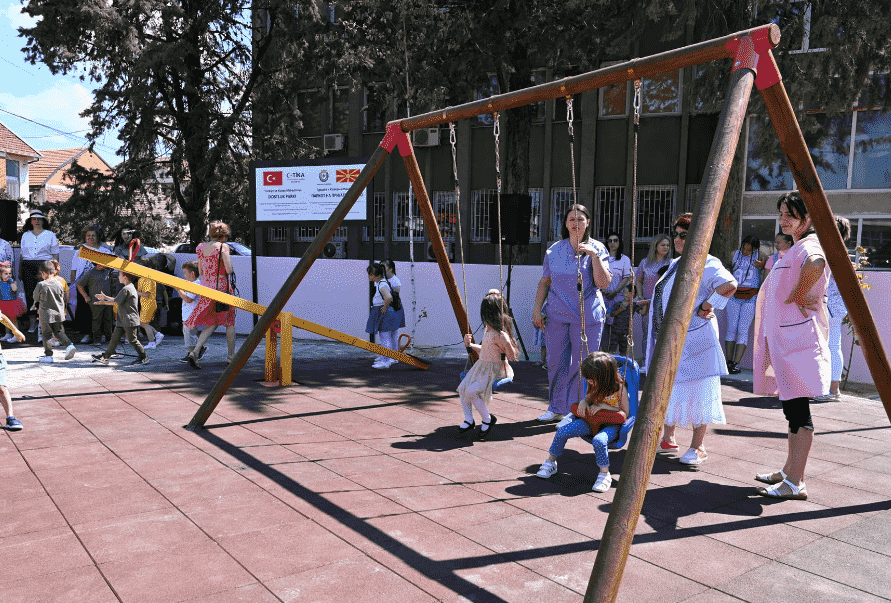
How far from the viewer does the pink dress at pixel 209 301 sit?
29.4 ft

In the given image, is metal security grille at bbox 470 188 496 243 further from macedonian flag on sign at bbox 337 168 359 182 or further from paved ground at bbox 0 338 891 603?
paved ground at bbox 0 338 891 603

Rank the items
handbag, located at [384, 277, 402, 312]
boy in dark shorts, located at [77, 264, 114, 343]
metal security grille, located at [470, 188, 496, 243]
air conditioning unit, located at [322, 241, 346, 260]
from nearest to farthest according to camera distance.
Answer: handbag, located at [384, 277, 402, 312], boy in dark shorts, located at [77, 264, 114, 343], metal security grille, located at [470, 188, 496, 243], air conditioning unit, located at [322, 241, 346, 260]

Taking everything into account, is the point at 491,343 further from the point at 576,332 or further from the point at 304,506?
the point at 304,506

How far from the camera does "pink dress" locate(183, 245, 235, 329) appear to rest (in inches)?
352

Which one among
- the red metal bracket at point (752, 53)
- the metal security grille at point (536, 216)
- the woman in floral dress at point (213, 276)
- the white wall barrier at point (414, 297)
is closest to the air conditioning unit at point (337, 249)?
the metal security grille at point (536, 216)

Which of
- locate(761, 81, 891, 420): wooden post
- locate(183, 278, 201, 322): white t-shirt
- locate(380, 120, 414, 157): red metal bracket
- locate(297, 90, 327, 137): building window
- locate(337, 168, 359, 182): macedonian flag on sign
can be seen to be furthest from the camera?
locate(297, 90, 327, 137): building window

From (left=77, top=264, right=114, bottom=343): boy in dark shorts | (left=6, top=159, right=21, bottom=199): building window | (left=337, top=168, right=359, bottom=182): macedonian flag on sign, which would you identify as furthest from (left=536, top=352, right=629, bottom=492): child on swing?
(left=6, top=159, right=21, bottom=199): building window

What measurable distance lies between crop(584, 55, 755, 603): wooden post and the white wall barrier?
6.75m

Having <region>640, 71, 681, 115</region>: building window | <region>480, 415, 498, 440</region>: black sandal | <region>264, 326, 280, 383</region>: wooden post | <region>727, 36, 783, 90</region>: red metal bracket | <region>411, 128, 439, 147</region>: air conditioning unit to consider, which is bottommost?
<region>480, 415, 498, 440</region>: black sandal

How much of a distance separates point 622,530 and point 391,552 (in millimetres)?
1335

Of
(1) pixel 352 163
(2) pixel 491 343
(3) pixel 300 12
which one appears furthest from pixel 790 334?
(3) pixel 300 12

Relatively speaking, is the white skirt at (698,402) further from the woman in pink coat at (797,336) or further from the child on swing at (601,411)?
the child on swing at (601,411)

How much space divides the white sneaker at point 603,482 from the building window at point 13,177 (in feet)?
170

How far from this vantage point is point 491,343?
5750mm
